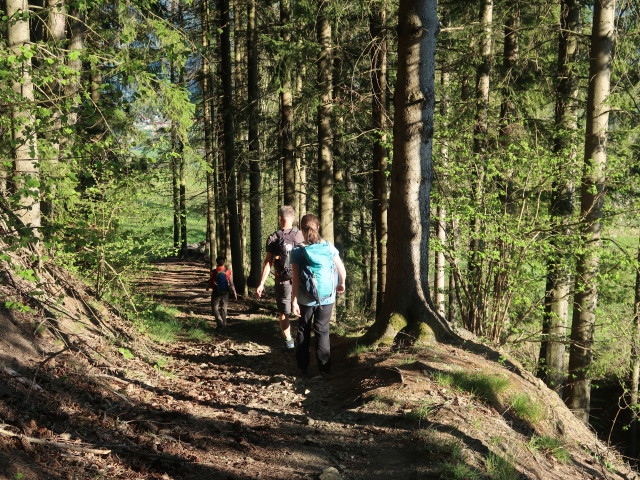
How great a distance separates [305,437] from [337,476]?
91cm

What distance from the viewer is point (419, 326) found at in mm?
7191

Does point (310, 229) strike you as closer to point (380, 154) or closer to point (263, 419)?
point (263, 419)

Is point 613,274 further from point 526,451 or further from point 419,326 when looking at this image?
point 526,451

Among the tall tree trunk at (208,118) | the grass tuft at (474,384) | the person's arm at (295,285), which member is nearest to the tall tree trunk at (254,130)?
the tall tree trunk at (208,118)

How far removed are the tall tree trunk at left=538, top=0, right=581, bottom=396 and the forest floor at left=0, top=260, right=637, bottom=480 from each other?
2.86m

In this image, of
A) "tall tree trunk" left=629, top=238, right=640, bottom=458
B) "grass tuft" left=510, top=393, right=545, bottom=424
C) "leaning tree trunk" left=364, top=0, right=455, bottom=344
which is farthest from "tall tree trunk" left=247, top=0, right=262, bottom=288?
"grass tuft" left=510, top=393, right=545, bottom=424

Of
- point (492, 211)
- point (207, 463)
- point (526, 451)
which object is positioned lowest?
point (526, 451)

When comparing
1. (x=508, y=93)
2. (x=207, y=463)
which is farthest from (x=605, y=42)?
(x=207, y=463)

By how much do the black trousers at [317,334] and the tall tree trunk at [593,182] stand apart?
532 cm

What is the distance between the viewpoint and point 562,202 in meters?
11.6

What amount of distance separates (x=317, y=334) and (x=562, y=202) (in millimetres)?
7453

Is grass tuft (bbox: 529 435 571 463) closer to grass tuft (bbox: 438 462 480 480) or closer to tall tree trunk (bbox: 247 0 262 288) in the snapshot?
grass tuft (bbox: 438 462 480 480)

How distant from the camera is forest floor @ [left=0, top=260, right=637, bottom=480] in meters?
3.81

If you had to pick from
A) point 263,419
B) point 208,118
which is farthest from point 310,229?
point 208,118
